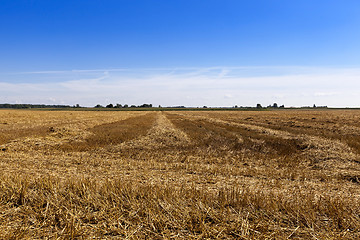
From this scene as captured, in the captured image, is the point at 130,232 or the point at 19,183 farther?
the point at 19,183

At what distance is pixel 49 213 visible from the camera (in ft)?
15.9

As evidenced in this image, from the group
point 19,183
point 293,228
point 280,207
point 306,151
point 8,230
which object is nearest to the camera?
point 8,230

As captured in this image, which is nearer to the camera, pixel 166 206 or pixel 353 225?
pixel 353 225

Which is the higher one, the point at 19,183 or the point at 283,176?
the point at 19,183

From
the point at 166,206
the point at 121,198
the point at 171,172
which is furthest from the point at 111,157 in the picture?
the point at 166,206

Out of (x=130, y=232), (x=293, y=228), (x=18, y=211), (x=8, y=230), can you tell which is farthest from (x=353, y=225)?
(x=18, y=211)

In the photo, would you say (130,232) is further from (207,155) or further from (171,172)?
(207,155)

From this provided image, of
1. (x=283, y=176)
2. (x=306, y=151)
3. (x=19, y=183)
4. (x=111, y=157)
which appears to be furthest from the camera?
(x=306, y=151)

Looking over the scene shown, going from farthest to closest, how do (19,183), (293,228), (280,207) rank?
(19,183), (280,207), (293,228)

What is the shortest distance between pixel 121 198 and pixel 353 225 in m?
4.94

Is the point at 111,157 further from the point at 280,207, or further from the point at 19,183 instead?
the point at 280,207

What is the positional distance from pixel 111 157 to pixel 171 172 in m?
4.46

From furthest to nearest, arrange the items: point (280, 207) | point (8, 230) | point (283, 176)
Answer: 1. point (283, 176)
2. point (280, 207)
3. point (8, 230)

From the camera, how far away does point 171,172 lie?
9109mm
